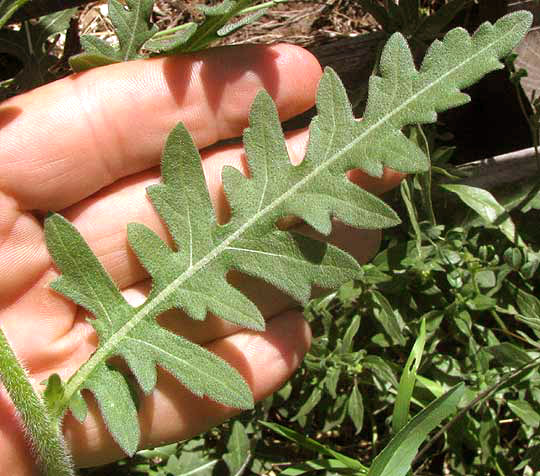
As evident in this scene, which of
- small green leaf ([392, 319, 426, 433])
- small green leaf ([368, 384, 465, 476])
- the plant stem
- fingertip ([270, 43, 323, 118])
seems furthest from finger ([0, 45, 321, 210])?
small green leaf ([368, 384, 465, 476])

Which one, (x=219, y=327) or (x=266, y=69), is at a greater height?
(x=266, y=69)

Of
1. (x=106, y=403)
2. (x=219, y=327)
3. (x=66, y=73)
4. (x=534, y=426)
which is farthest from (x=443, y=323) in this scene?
(x=66, y=73)

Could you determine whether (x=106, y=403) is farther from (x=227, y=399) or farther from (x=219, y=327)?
(x=219, y=327)

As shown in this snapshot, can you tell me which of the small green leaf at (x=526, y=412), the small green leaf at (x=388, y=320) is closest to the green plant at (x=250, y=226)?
the small green leaf at (x=388, y=320)

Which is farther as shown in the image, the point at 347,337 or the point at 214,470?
the point at 214,470

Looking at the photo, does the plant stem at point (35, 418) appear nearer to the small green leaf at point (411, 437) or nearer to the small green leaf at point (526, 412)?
the small green leaf at point (411, 437)

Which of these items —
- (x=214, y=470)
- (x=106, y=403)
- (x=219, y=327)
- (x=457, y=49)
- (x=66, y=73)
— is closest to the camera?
(x=457, y=49)
